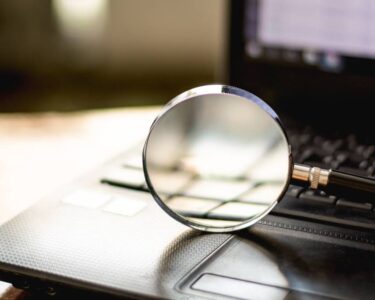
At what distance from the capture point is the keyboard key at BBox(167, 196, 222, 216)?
445mm

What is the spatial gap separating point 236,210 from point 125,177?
0.37 feet

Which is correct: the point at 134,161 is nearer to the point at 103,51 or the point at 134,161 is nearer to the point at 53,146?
the point at 53,146

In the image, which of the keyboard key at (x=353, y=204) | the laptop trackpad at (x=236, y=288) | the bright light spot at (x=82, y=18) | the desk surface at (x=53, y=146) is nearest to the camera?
the laptop trackpad at (x=236, y=288)

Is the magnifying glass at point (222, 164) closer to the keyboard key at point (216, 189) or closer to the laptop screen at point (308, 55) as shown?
the keyboard key at point (216, 189)

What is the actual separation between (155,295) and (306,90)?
0.39 m

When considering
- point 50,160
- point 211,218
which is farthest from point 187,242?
point 50,160

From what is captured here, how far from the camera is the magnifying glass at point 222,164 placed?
1.38ft

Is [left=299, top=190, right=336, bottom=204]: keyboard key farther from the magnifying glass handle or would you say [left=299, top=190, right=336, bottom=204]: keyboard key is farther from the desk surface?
the desk surface

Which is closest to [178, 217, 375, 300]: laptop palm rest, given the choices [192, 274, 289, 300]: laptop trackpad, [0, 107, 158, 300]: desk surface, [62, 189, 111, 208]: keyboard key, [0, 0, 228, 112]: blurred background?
[192, 274, 289, 300]: laptop trackpad

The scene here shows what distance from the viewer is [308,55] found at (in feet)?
2.25

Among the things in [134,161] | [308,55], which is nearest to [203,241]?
[134,161]

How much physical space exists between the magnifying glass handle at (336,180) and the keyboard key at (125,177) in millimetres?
134

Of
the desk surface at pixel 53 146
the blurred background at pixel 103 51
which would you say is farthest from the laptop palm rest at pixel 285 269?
the blurred background at pixel 103 51

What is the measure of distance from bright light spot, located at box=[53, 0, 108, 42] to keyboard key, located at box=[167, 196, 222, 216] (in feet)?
1.43
